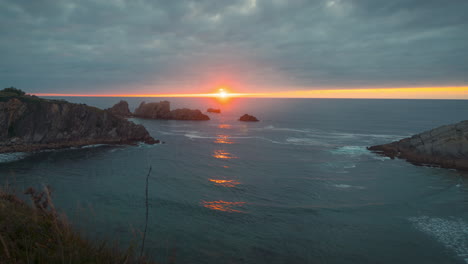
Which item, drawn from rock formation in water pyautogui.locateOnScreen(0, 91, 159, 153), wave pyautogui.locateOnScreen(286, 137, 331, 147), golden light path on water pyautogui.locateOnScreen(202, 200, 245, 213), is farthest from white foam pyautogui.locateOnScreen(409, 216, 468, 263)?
rock formation in water pyautogui.locateOnScreen(0, 91, 159, 153)

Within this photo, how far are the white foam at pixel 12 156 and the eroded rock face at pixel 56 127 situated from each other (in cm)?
231

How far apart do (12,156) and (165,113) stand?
86.9m

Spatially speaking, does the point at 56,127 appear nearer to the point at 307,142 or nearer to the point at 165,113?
the point at 307,142

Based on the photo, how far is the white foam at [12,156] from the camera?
43594 mm

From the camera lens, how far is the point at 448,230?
874 inches

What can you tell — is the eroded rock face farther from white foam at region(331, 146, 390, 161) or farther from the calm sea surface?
white foam at region(331, 146, 390, 161)

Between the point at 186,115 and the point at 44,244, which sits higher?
the point at 186,115

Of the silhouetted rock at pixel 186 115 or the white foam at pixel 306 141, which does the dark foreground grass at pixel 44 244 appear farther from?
the silhouetted rock at pixel 186 115

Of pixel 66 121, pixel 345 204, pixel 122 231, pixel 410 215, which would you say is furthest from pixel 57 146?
pixel 410 215

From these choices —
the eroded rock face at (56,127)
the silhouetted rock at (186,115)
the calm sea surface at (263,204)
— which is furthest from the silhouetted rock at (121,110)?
the calm sea surface at (263,204)

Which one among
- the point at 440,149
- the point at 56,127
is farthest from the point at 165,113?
the point at 440,149

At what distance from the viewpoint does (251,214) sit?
24.5 metres

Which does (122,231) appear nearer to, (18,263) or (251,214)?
(251,214)

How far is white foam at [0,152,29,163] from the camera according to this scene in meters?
43.6
